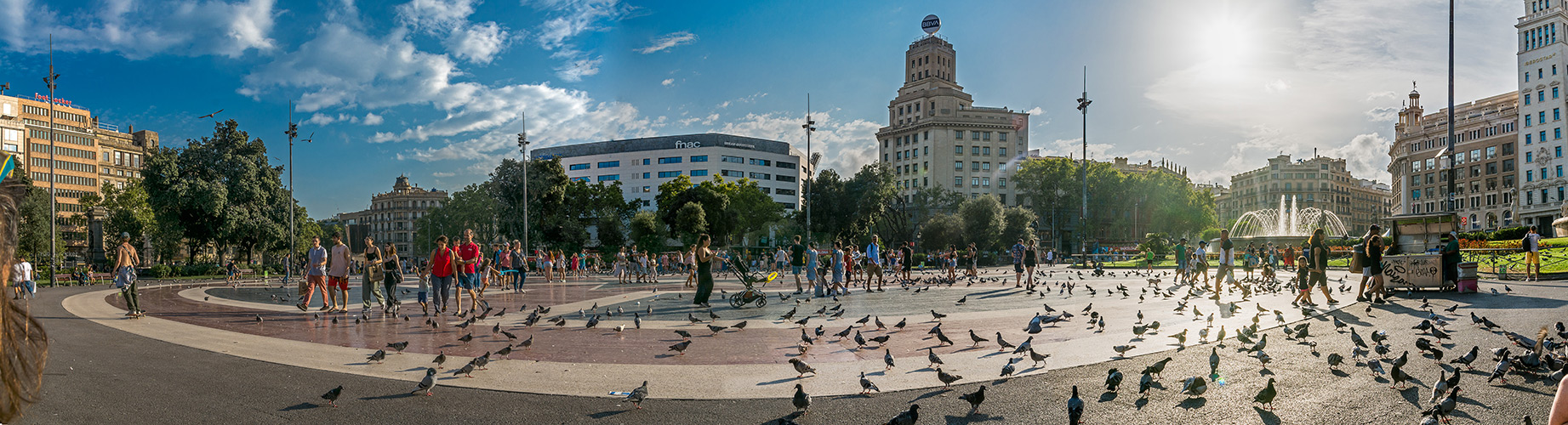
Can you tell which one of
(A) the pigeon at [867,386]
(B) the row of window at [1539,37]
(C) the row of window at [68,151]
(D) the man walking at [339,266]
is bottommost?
(A) the pigeon at [867,386]

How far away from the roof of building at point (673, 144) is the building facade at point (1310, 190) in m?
104

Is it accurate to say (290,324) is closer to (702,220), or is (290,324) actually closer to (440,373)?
(440,373)

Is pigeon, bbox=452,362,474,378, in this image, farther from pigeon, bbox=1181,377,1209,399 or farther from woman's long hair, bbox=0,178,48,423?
pigeon, bbox=1181,377,1209,399

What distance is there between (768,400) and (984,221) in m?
62.2

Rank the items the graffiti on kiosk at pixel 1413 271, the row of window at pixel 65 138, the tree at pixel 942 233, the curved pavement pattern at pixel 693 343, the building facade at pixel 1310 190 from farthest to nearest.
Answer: the building facade at pixel 1310 190
the row of window at pixel 65 138
the tree at pixel 942 233
the graffiti on kiosk at pixel 1413 271
the curved pavement pattern at pixel 693 343

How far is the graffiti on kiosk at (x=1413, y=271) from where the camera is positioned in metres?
16.1

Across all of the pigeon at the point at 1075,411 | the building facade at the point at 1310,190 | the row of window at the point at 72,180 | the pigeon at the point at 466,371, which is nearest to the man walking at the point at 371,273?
the pigeon at the point at 466,371

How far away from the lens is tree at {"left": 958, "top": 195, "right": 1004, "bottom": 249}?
64562mm

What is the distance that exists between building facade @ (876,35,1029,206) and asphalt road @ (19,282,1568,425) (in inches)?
3875

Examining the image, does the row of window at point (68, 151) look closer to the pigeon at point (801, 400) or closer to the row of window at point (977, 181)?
the row of window at point (977, 181)

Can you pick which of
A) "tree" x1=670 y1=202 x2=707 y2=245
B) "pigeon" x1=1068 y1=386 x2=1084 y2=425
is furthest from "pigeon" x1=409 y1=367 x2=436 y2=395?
"tree" x1=670 y1=202 x2=707 y2=245

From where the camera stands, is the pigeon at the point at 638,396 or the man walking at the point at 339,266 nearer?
the pigeon at the point at 638,396

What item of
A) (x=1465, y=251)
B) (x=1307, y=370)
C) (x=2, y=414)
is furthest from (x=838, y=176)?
(x=2, y=414)

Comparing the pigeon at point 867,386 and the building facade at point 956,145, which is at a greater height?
the building facade at point 956,145
